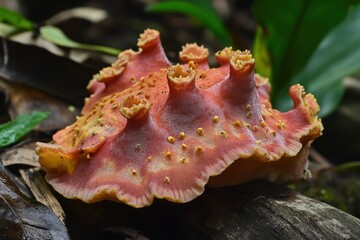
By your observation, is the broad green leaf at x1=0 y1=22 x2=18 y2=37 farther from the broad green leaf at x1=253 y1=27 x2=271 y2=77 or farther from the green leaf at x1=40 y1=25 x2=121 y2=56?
the broad green leaf at x1=253 y1=27 x2=271 y2=77

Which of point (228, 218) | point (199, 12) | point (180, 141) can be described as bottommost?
point (228, 218)

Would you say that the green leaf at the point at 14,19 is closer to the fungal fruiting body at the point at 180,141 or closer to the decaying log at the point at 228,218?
the fungal fruiting body at the point at 180,141

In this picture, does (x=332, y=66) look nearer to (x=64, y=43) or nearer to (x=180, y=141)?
(x=64, y=43)

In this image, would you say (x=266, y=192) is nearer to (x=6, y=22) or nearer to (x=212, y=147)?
(x=212, y=147)

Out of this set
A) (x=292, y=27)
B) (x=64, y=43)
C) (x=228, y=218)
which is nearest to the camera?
(x=228, y=218)

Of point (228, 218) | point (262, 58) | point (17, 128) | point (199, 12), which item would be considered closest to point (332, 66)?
point (262, 58)

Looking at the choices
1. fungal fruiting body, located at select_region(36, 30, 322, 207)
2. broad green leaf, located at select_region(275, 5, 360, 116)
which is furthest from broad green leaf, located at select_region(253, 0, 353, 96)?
fungal fruiting body, located at select_region(36, 30, 322, 207)

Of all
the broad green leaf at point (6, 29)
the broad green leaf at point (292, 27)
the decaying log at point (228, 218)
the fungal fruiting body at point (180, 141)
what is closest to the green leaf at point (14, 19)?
the broad green leaf at point (6, 29)

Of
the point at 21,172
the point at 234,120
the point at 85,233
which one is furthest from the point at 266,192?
the point at 21,172
